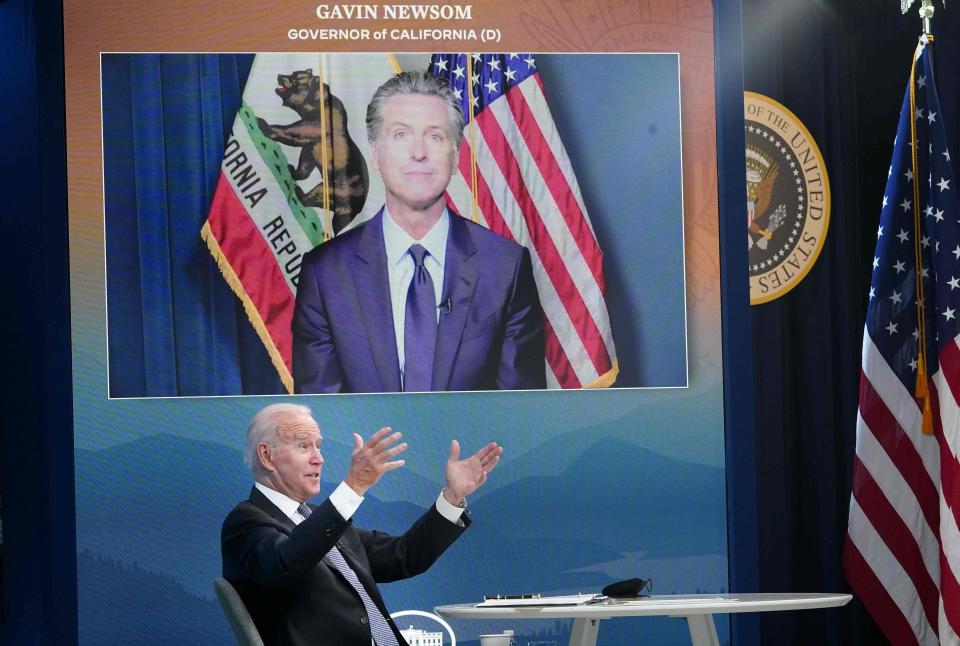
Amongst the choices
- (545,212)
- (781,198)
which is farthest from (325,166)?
(781,198)

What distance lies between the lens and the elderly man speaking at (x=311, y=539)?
12.3 ft

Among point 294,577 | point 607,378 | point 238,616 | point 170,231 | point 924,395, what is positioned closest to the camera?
point 238,616

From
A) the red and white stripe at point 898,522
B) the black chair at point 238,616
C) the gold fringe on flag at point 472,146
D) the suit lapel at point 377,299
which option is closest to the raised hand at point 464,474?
the suit lapel at point 377,299

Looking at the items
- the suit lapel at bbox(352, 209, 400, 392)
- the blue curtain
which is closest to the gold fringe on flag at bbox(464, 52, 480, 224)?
the suit lapel at bbox(352, 209, 400, 392)

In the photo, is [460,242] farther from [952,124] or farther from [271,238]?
[952,124]

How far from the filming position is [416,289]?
203 inches

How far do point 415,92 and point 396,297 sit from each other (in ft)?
2.63

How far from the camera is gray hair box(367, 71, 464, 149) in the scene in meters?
5.15

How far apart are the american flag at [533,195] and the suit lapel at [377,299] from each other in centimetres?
34

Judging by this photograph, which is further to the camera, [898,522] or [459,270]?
[898,522]

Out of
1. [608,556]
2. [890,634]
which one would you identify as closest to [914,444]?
[890,634]

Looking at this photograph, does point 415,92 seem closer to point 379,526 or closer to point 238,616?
point 379,526

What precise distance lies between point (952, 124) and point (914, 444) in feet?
5.47

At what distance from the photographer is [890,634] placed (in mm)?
5438
